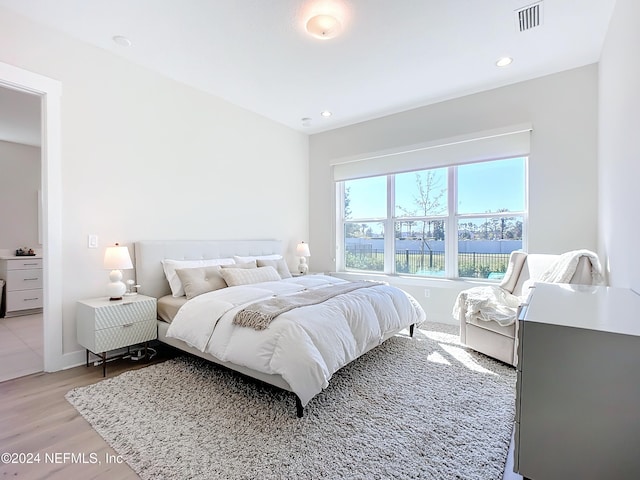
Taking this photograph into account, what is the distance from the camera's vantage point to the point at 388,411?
207 centimetres

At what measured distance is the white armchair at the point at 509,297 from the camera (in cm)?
248

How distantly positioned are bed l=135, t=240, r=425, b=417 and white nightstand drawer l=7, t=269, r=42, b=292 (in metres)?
2.91

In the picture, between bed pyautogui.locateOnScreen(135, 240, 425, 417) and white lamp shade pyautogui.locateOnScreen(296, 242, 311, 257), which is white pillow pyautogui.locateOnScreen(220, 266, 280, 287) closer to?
bed pyautogui.locateOnScreen(135, 240, 425, 417)

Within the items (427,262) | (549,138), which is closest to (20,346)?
(427,262)

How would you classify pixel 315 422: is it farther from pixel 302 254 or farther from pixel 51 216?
pixel 302 254

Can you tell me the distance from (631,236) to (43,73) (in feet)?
14.8

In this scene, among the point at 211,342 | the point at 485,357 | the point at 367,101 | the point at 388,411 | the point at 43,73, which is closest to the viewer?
the point at 388,411

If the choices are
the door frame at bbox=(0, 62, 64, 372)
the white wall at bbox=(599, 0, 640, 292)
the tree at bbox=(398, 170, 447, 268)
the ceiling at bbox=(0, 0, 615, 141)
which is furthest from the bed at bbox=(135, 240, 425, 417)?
the ceiling at bbox=(0, 0, 615, 141)

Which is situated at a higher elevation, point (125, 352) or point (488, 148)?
point (488, 148)

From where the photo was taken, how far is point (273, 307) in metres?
2.32

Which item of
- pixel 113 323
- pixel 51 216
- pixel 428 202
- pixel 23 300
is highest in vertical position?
pixel 428 202

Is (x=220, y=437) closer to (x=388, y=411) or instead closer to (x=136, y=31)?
(x=388, y=411)

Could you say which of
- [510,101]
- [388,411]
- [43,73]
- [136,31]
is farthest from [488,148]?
[43,73]

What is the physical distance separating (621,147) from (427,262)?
251cm
